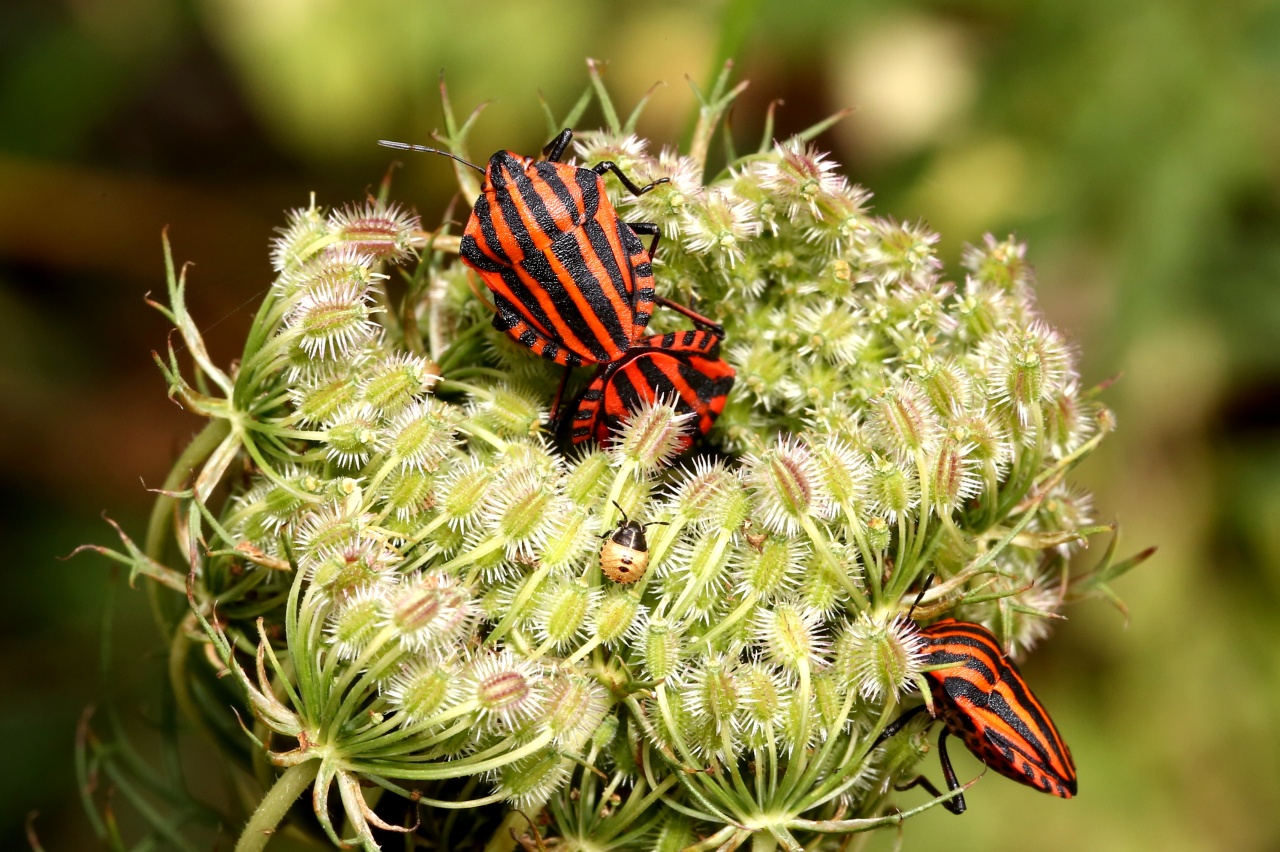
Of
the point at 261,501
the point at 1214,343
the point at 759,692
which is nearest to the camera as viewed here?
the point at 759,692

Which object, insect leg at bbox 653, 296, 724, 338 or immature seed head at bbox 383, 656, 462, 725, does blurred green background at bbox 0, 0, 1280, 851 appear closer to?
insect leg at bbox 653, 296, 724, 338

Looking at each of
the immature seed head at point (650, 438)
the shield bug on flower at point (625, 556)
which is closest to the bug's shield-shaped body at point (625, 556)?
the shield bug on flower at point (625, 556)

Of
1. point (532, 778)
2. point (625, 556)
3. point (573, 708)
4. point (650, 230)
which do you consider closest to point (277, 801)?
point (532, 778)

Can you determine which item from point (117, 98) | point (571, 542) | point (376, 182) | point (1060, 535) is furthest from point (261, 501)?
point (117, 98)

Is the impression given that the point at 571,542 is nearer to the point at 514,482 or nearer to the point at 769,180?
the point at 514,482

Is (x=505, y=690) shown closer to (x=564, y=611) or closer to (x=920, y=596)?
(x=564, y=611)

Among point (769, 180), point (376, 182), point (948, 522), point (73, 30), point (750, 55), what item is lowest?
point (948, 522)

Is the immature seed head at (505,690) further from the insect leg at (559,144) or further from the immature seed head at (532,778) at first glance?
the insect leg at (559,144)
